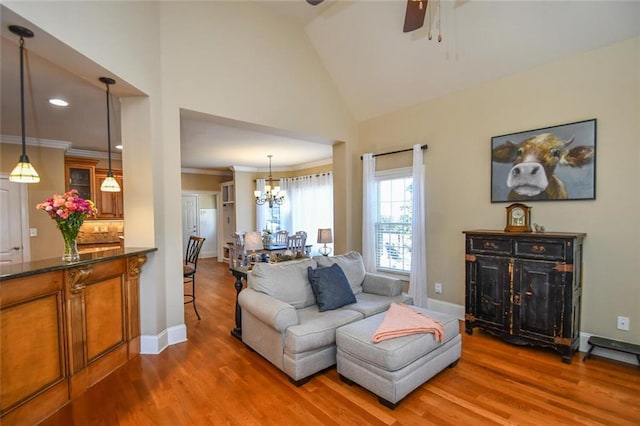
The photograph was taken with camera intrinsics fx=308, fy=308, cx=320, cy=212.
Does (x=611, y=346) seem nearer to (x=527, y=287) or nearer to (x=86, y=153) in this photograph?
(x=527, y=287)

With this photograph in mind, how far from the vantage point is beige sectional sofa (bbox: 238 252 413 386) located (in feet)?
8.11

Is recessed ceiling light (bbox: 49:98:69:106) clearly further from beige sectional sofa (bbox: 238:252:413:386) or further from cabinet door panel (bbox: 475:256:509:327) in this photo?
cabinet door panel (bbox: 475:256:509:327)

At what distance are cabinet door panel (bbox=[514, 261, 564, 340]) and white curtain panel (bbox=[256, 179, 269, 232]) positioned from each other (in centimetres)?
659

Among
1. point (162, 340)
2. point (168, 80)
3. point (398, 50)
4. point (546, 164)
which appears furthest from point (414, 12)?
point (162, 340)

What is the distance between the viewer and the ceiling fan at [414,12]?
7.62ft

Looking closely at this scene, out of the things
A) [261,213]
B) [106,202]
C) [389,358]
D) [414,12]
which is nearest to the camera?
[389,358]

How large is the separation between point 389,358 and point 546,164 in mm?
2624

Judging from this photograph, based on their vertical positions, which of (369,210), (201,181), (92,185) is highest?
(201,181)

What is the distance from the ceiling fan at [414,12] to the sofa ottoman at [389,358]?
2492mm

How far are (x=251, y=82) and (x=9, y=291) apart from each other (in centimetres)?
299

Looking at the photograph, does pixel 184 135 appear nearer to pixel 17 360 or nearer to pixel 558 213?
pixel 17 360

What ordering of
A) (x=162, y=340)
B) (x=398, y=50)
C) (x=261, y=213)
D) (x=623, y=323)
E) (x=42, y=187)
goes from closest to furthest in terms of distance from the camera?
(x=623, y=323)
(x=162, y=340)
(x=398, y=50)
(x=42, y=187)
(x=261, y=213)

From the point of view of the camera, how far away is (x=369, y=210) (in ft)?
15.6

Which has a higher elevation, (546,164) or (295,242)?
(546,164)
